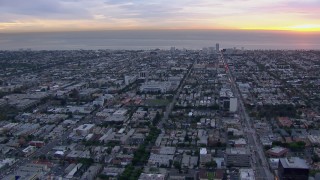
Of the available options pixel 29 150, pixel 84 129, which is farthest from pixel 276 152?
pixel 29 150

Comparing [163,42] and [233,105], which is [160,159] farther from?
[163,42]

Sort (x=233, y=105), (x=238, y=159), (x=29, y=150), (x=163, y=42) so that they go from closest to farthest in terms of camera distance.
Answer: (x=238, y=159)
(x=29, y=150)
(x=233, y=105)
(x=163, y=42)

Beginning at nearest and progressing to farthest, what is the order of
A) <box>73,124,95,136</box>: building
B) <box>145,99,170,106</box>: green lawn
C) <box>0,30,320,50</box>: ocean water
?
<box>73,124,95,136</box>: building → <box>145,99,170,106</box>: green lawn → <box>0,30,320,50</box>: ocean water

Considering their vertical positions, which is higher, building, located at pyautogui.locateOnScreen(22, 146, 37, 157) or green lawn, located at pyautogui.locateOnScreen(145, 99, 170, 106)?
green lawn, located at pyautogui.locateOnScreen(145, 99, 170, 106)

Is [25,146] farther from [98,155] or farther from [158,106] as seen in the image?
[158,106]

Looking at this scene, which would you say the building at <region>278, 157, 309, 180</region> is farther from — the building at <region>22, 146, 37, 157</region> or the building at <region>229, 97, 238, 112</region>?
the building at <region>22, 146, 37, 157</region>

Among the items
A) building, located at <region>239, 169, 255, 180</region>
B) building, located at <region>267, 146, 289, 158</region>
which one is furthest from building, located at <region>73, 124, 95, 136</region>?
building, located at <region>267, 146, 289, 158</region>

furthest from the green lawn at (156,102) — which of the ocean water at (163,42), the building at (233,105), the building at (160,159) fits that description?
the ocean water at (163,42)

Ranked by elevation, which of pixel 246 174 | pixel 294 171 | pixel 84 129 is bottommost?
pixel 246 174

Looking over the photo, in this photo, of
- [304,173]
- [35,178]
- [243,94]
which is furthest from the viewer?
[243,94]

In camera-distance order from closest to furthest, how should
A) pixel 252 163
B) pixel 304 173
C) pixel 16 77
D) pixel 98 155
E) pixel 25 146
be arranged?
pixel 304 173
pixel 252 163
pixel 98 155
pixel 25 146
pixel 16 77

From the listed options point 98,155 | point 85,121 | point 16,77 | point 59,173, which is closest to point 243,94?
point 85,121
